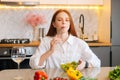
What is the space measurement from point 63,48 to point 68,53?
0.06 meters

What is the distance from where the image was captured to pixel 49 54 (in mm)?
2217

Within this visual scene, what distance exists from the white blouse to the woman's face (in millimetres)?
121

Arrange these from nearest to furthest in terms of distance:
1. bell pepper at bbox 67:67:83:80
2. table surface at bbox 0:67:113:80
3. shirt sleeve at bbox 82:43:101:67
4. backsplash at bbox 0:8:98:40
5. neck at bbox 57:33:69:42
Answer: bell pepper at bbox 67:67:83:80 → table surface at bbox 0:67:113:80 → shirt sleeve at bbox 82:43:101:67 → neck at bbox 57:33:69:42 → backsplash at bbox 0:8:98:40

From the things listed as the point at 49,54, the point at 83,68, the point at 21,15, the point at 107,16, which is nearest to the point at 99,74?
the point at 83,68

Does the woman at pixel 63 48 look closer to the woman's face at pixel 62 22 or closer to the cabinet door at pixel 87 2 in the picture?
the woman's face at pixel 62 22

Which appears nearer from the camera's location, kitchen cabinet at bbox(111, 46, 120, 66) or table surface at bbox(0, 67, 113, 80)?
table surface at bbox(0, 67, 113, 80)

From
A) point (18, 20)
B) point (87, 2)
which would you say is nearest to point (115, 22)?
point (87, 2)

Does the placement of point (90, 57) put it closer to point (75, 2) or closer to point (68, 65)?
point (68, 65)

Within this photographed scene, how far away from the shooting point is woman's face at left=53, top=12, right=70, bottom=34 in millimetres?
2336

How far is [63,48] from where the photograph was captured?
7.98ft

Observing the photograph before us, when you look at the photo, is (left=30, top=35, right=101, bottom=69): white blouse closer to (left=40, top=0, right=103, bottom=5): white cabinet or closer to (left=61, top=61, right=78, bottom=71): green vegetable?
(left=61, top=61, right=78, bottom=71): green vegetable

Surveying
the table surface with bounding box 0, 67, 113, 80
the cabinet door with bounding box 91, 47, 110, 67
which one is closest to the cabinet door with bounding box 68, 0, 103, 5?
the cabinet door with bounding box 91, 47, 110, 67

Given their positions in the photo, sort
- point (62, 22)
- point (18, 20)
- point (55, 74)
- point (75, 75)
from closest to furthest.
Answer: point (75, 75) < point (55, 74) < point (62, 22) < point (18, 20)

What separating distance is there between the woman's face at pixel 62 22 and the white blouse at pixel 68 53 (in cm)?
12
